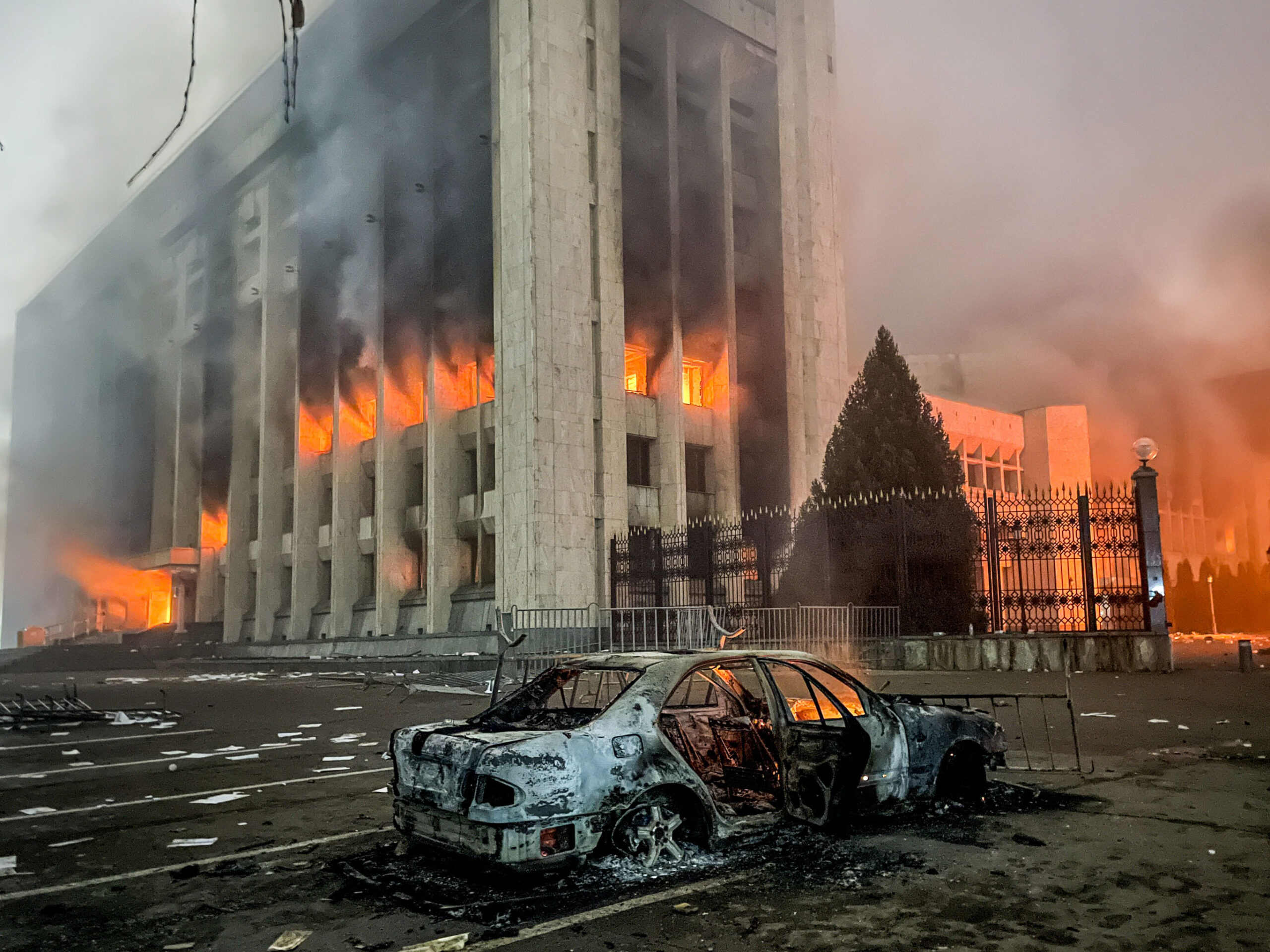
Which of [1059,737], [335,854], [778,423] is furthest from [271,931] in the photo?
[778,423]

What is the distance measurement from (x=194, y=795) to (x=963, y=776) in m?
6.02

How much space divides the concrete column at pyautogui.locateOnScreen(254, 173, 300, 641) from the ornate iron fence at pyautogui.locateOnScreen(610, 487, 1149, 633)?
70.1 ft

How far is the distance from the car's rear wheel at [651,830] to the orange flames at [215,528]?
45.6 metres

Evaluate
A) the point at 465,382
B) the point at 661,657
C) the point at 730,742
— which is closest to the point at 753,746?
the point at 730,742

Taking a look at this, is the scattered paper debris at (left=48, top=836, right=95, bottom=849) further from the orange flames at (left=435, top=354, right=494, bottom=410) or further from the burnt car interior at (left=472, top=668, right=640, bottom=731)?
the orange flames at (left=435, top=354, right=494, bottom=410)

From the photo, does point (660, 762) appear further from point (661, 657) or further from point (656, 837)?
point (661, 657)

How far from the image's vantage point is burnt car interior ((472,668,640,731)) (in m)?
5.52

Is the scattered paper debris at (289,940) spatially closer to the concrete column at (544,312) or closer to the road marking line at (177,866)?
the road marking line at (177,866)

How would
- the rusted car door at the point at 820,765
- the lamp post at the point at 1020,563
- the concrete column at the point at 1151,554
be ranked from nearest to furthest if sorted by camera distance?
the rusted car door at the point at 820,765
the concrete column at the point at 1151,554
the lamp post at the point at 1020,563

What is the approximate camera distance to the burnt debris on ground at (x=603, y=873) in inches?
180

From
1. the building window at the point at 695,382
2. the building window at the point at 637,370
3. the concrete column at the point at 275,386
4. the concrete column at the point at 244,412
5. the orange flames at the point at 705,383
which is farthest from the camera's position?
the concrete column at the point at 244,412

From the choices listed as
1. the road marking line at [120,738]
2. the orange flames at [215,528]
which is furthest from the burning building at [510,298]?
the road marking line at [120,738]

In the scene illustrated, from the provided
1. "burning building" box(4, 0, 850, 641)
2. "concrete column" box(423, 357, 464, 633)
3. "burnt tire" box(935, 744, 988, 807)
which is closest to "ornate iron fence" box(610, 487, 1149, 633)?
"burning building" box(4, 0, 850, 641)

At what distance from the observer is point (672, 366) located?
29328 mm
